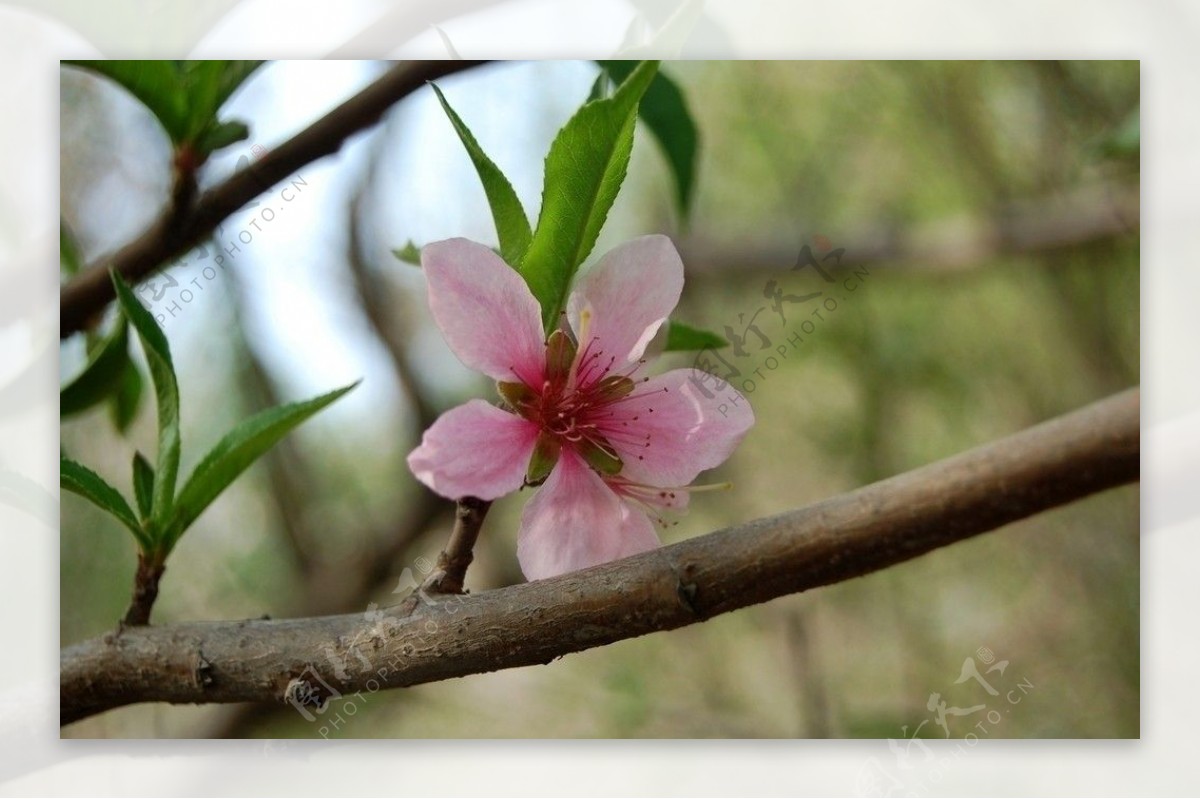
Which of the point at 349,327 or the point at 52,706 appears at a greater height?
the point at 349,327

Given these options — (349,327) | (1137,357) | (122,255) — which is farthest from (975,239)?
(122,255)

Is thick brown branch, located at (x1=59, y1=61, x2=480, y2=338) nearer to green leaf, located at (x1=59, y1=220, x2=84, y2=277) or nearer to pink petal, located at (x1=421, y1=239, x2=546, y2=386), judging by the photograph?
green leaf, located at (x1=59, y1=220, x2=84, y2=277)

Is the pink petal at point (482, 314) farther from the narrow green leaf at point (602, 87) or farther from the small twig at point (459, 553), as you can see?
the narrow green leaf at point (602, 87)

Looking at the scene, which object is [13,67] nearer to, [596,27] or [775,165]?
[596,27]

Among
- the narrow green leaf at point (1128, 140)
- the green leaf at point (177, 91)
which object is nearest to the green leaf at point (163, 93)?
the green leaf at point (177, 91)

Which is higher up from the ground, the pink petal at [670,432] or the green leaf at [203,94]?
the green leaf at [203,94]

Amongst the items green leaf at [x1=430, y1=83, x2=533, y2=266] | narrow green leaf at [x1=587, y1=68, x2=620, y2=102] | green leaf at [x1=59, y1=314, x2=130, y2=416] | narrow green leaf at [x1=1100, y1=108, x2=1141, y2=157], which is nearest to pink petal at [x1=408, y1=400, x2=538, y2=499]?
green leaf at [x1=430, y1=83, x2=533, y2=266]

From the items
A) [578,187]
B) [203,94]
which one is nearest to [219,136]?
[203,94]
